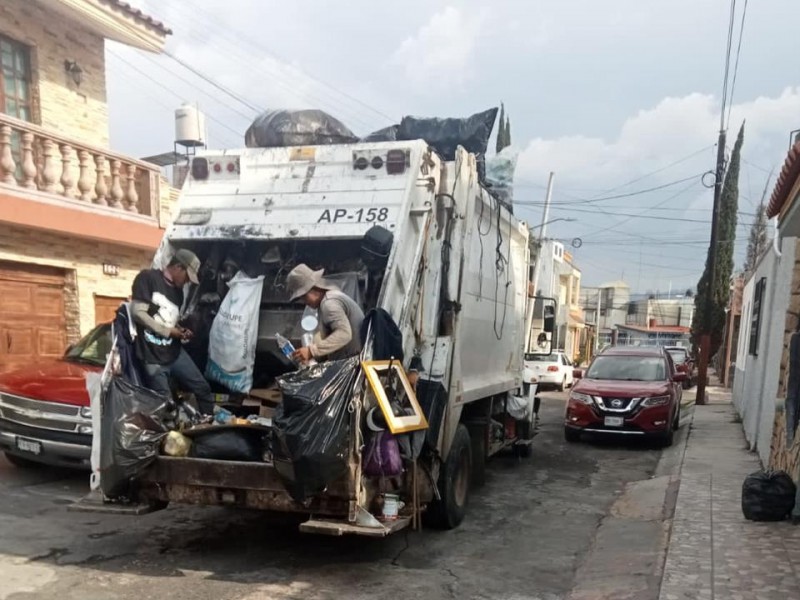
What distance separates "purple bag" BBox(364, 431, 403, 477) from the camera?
4.23 metres

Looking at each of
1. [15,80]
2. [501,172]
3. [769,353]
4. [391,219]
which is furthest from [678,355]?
[391,219]

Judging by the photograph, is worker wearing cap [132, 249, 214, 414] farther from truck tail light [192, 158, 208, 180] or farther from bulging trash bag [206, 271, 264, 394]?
truck tail light [192, 158, 208, 180]

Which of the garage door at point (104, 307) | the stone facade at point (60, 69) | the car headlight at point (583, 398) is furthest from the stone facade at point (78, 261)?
the car headlight at point (583, 398)

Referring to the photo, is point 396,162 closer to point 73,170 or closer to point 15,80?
point 73,170

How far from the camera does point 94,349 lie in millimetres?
7652

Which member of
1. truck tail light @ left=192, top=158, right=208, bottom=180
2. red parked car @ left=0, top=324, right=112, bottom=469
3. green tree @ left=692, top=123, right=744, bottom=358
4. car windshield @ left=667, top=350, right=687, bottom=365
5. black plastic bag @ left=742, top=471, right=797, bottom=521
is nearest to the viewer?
black plastic bag @ left=742, top=471, right=797, bottom=521

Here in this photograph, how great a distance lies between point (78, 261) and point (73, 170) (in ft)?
4.46

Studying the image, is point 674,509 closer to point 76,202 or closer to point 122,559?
point 122,559

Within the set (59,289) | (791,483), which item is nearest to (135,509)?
(791,483)

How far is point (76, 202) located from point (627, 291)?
6913 cm

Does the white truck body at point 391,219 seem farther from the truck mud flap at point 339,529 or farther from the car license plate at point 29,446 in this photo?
the car license plate at point 29,446

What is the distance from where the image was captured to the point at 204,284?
5.64m

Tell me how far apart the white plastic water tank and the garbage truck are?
34.6 feet

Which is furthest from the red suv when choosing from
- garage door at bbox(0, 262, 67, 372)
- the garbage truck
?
garage door at bbox(0, 262, 67, 372)
